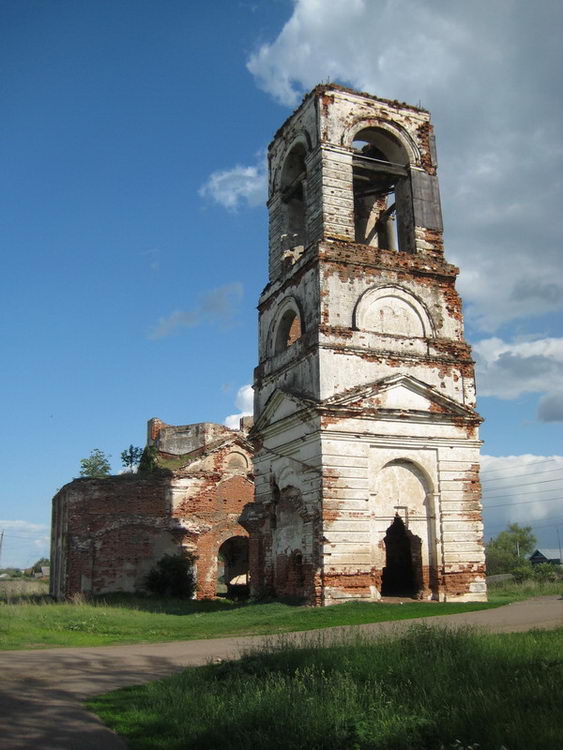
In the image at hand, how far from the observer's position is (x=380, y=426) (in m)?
16.1

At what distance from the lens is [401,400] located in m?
16.5

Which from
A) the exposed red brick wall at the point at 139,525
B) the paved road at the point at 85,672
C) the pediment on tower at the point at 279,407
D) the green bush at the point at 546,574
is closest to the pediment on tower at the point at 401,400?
the pediment on tower at the point at 279,407

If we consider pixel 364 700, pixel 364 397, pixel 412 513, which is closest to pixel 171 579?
pixel 412 513

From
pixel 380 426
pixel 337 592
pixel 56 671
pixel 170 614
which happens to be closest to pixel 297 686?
pixel 56 671

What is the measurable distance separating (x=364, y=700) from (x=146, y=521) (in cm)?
1945

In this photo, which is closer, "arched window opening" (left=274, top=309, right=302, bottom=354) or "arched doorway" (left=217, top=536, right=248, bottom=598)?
"arched window opening" (left=274, top=309, right=302, bottom=354)

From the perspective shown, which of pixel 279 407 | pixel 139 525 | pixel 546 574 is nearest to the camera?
pixel 279 407

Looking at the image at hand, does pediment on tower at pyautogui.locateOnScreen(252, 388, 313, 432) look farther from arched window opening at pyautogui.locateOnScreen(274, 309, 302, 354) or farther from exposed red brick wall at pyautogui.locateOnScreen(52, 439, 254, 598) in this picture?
exposed red brick wall at pyautogui.locateOnScreen(52, 439, 254, 598)

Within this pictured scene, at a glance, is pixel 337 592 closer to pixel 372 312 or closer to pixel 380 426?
pixel 380 426

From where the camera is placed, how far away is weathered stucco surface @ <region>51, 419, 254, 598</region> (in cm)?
2375

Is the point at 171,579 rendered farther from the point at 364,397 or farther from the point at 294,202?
the point at 294,202

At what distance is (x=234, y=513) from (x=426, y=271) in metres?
12.4

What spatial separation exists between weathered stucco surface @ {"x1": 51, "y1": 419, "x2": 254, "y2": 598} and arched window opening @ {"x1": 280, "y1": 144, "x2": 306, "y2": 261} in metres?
9.78

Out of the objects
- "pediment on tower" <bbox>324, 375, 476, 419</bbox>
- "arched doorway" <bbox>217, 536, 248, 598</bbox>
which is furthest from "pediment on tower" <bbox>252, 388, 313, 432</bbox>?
"arched doorway" <bbox>217, 536, 248, 598</bbox>
